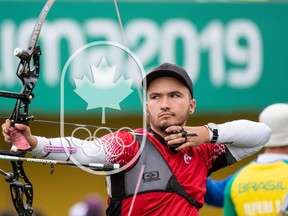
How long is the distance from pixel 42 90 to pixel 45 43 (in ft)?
1.35

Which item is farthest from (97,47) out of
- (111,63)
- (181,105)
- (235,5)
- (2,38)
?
(181,105)

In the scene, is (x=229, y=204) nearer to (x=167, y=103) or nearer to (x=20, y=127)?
(x=167, y=103)

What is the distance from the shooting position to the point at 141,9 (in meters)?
9.87

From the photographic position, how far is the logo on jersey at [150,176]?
203 inches

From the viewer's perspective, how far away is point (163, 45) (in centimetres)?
979

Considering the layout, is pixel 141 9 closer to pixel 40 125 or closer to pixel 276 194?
pixel 40 125

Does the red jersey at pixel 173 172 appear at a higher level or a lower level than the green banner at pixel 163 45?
lower

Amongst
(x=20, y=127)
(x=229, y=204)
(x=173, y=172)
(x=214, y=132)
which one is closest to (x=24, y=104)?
(x=20, y=127)

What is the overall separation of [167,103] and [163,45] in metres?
4.56

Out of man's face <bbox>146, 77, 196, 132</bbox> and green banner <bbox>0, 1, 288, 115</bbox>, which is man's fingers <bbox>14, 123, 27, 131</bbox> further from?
green banner <bbox>0, 1, 288, 115</bbox>

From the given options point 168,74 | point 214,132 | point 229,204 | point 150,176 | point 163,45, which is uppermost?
point 163,45

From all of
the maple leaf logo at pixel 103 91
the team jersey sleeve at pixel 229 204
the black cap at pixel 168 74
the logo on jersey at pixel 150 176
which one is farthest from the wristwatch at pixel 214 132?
the team jersey sleeve at pixel 229 204

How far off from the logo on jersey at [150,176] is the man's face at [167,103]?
225mm

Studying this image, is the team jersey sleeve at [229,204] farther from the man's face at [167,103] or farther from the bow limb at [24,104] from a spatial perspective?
the bow limb at [24,104]
